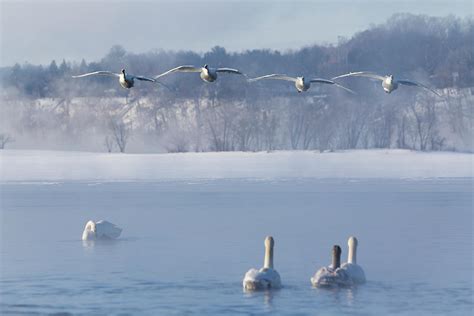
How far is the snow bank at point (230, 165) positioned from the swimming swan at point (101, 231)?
28.7m

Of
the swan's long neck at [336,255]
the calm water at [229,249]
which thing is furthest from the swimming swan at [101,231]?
the swan's long neck at [336,255]

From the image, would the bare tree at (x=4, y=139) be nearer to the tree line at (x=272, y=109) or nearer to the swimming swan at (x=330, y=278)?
the tree line at (x=272, y=109)

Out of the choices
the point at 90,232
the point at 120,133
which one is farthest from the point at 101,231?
the point at 120,133

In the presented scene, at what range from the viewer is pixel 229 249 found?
36.2 m

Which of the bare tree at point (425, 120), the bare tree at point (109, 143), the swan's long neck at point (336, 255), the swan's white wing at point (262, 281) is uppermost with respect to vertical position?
the bare tree at point (425, 120)

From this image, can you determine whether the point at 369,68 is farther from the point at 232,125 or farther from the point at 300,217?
the point at 300,217

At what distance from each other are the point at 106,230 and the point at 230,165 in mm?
41580

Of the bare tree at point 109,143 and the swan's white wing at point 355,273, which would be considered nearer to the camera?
the swan's white wing at point 355,273

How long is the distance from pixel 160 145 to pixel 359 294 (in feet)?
235

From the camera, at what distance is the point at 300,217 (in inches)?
1770

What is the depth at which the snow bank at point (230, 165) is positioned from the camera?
7081 centimetres

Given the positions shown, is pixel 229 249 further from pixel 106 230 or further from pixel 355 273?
pixel 355 273

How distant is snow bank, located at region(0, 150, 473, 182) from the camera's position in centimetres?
7081

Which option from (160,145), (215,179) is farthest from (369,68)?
(215,179)
